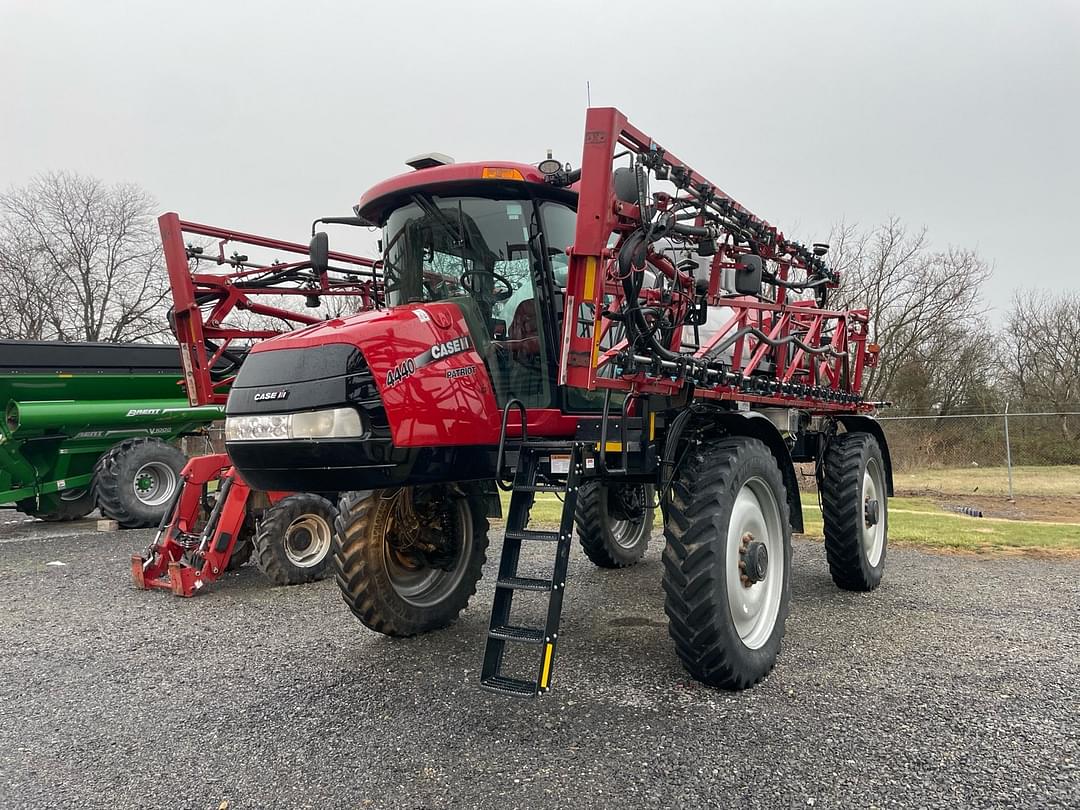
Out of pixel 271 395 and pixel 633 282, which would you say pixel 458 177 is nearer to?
pixel 633 282

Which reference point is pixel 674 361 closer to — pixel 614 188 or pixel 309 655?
pixel 614 188

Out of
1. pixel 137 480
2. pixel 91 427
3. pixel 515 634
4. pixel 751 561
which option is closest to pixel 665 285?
pixel 751 561

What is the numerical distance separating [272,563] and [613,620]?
301 cm

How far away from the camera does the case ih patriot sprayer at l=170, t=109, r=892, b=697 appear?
11.6ft

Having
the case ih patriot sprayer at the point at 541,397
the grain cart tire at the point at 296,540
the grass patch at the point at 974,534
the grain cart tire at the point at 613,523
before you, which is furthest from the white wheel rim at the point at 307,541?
the grass patch at the point at 974,534

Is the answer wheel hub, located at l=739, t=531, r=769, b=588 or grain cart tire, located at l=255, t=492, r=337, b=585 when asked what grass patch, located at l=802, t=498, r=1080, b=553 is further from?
grain cart tire, located at l=255, t=492, r=337, b=585

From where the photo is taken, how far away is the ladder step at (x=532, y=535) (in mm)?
3539

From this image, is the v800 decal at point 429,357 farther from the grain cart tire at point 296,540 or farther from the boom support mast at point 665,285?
the grain cart tire at point 296,540

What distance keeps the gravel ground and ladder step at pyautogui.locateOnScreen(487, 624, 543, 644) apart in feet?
1.38

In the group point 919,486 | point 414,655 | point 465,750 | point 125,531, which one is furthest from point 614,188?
point 919,486

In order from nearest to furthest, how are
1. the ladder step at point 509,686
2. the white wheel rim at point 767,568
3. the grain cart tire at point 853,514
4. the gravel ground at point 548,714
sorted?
1. the gravel ground at point 548,714
2. the ladder step at point 509,686
3. the white wheel rim at point 767,568
4. the grain cart tire at point 853,514

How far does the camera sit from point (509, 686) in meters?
3.29

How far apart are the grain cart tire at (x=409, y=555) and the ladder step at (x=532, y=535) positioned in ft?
3.38

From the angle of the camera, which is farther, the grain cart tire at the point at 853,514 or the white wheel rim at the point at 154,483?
the white wheel rim at the point at 154,483
